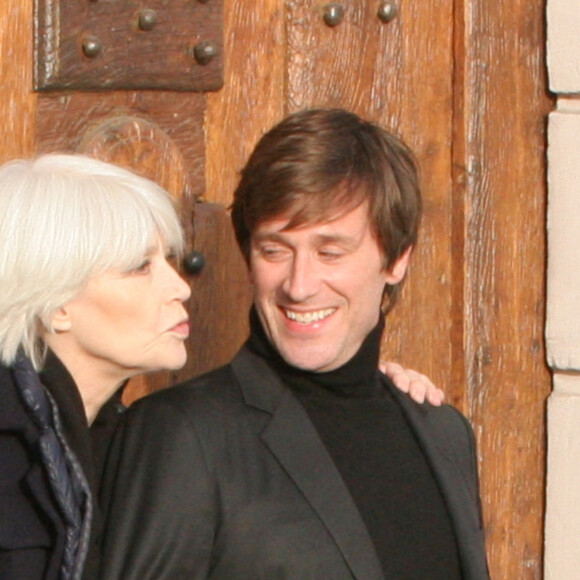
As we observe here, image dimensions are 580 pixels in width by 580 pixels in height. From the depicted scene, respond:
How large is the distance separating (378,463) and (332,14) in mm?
935

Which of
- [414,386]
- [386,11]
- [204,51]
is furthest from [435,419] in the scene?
[386,11]

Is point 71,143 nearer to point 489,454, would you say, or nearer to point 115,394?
point 115,394

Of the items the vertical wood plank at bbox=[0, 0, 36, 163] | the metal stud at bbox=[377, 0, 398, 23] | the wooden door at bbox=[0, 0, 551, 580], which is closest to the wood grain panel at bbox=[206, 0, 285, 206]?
the wooden door at bbox=[0, 0, 551, 580]

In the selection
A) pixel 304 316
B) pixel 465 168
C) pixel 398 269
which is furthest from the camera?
pixel 465 168

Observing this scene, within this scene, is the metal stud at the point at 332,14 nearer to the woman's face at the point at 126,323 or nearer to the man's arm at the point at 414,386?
the man's arm at the point at 414,386

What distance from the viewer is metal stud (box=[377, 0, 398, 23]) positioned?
320 cm

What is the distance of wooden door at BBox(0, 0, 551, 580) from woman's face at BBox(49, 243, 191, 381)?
2.16 ft

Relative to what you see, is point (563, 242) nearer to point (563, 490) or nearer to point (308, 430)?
point (563, 490)

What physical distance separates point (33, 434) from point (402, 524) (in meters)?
0.59

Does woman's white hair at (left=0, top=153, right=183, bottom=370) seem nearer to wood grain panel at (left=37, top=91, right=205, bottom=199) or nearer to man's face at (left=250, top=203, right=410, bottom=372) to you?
man's face at (left=250, top=203, right=410, bottom=372)

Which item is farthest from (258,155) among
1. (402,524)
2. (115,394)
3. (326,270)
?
(402,524)

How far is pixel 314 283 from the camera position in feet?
8.06

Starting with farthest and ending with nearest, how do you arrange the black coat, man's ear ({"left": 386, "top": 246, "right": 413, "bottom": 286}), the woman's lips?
man's ear ({"left": 386, "top": 246, "right": 413, "bottom": 286}), the woman's lips, the black coat

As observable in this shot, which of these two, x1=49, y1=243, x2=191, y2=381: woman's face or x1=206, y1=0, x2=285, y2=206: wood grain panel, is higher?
x1=206, y1=0, x2=285, y2=206: wood grain panel
